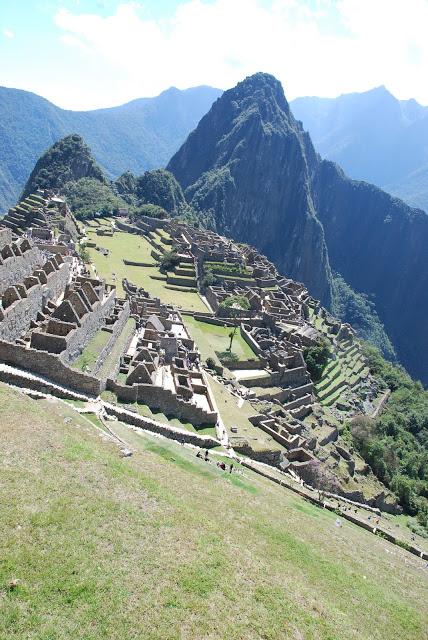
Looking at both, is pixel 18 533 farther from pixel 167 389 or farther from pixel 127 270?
pixel 127 270

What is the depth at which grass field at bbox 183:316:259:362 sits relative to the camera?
46750mm

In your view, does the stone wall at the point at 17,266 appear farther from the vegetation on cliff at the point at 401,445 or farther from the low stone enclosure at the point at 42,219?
the vegetation on cliff at the point at 401,445

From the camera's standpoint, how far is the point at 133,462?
58.8ft

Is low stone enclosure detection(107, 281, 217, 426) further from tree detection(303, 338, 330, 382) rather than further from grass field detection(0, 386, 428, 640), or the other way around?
tree detection(303, 338, 330, 382)

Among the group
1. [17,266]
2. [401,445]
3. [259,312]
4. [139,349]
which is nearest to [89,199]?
[259,312]

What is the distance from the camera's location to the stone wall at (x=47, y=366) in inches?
891

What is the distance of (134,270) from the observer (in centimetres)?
6812

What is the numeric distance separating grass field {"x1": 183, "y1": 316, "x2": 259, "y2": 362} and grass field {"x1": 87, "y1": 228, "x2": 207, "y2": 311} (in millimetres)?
4995

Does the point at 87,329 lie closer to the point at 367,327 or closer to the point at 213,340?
the point at 213,340

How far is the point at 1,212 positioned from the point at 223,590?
509 ft

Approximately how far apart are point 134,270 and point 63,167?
66663 mm

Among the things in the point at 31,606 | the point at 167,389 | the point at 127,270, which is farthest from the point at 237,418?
the point at 127,270

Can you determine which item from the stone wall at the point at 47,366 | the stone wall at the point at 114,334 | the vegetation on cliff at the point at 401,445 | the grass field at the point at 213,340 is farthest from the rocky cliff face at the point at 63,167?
the stone wall at the point at 47,366

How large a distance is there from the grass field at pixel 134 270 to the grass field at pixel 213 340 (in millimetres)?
4995
